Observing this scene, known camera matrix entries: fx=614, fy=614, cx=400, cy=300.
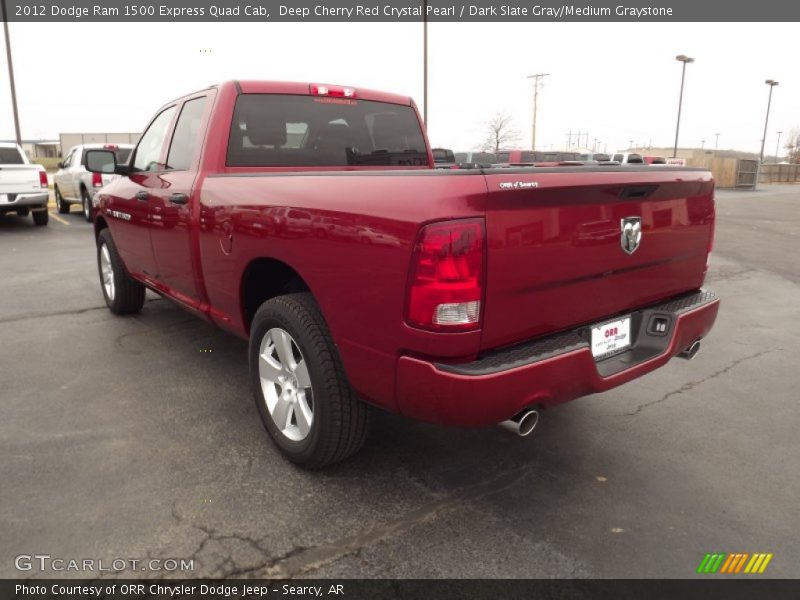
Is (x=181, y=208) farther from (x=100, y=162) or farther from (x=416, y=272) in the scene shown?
(x=416, y=272)

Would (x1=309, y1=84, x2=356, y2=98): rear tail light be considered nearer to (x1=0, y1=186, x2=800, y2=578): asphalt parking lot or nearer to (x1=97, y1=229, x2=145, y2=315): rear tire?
(x1=0, y1=186, x2=800, y2=578): asphalt parking lot

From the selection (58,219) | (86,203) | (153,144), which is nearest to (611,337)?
(153,144)

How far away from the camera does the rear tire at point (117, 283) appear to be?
5.45m

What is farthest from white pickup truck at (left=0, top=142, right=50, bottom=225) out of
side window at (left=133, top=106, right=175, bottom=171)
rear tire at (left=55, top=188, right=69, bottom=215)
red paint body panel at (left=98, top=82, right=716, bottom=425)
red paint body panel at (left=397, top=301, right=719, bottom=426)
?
red paint body panel at (left=397, top=301, right=719, bottom=426)

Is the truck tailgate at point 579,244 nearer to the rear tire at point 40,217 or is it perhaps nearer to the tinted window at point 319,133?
the tinted window at point 319,133

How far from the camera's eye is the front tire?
2.67m

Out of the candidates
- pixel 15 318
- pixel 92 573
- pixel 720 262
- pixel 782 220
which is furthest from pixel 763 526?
pixel 782 220

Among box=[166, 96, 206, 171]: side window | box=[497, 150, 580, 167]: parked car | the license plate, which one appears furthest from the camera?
box=[497, 150, 580, 167]: parked car

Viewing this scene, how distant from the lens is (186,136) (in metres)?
4.05

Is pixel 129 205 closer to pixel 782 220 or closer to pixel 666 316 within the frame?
pixel 666 316

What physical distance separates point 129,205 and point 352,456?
282 centimetres

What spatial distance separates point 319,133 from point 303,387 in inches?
72.3

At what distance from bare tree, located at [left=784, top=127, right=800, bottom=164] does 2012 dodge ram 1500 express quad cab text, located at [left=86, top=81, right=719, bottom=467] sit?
89.2m

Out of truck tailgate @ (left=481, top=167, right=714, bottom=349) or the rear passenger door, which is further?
→ the rear passenger door
